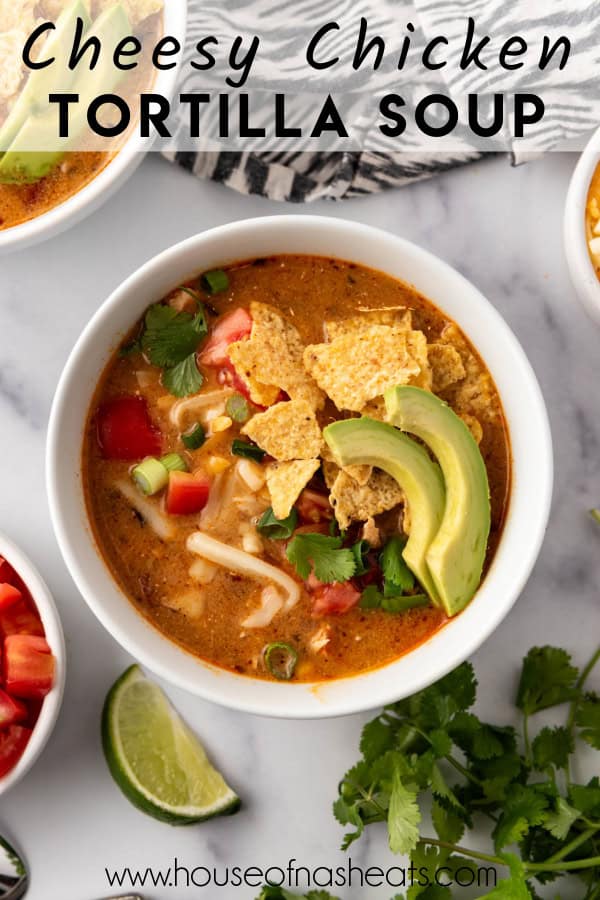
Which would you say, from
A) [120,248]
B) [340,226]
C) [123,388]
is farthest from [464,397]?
[120,248]

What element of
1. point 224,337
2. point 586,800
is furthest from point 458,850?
point 224,337

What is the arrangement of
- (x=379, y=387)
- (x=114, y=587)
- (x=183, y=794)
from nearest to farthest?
1. (x=379, y=387)
2. (x=114, y=587)
3. (x=183, y=794)

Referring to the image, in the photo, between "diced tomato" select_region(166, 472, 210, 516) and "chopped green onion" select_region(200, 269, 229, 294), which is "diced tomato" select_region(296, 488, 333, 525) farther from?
"chopped green onion" select_region(200, 269, 229, 294)

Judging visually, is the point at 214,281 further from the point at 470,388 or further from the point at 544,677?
the point at 544,677

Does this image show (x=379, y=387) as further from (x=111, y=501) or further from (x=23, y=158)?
(x=23, y=158)

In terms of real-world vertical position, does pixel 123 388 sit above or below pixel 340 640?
above

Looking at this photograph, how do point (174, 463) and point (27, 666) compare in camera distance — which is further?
point (27, 666)
